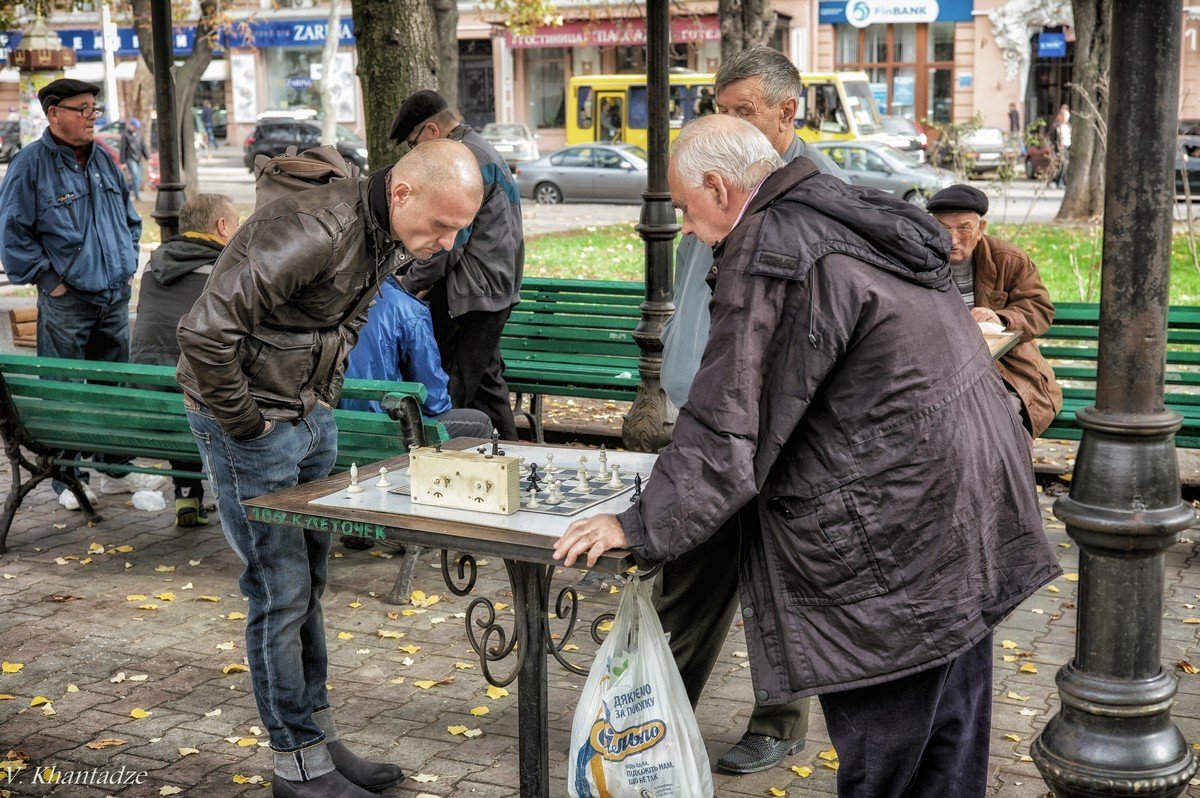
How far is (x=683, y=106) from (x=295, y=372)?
89.5 ft

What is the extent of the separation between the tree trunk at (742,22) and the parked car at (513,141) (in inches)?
631

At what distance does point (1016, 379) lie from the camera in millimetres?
5203

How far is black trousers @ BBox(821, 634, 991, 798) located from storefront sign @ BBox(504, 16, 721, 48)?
38.2 meters

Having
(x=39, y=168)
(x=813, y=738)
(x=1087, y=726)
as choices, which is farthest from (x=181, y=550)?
(x=1087, y=726)

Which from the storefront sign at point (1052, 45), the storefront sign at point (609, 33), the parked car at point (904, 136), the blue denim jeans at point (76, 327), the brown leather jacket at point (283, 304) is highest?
the storefront sign at point (609, 33)

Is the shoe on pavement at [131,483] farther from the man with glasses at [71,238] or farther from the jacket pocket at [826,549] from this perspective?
the jacket pocket at [826,549]

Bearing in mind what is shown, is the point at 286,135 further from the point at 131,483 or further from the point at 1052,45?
the point at 131,483

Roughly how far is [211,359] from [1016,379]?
3079 millimetres

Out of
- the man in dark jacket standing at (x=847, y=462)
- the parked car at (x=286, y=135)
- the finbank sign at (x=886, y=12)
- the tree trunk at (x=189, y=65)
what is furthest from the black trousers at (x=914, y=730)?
the finbank sign at (x=886, y=12)

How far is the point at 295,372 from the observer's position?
11.9 feet

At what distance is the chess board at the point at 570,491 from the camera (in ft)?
10.9

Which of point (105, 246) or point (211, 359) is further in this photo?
point (105, 246)

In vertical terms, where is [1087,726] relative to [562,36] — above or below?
below

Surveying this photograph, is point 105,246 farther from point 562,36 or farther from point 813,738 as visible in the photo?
point 562,36
